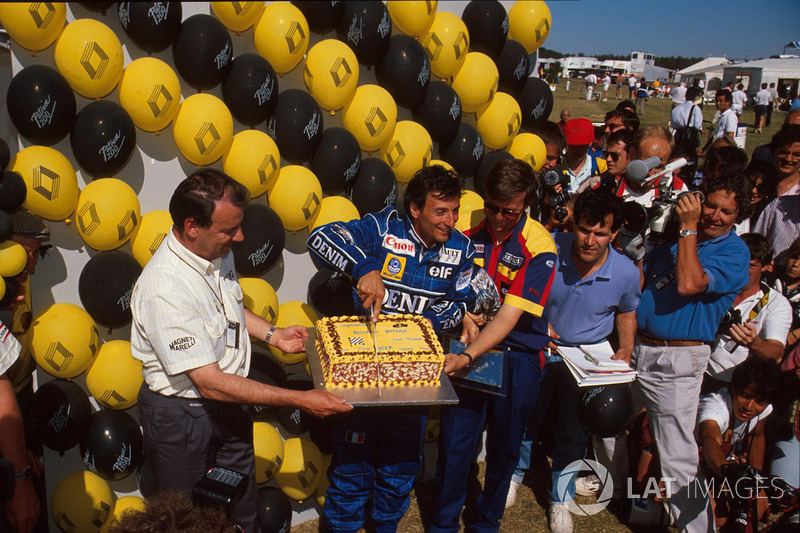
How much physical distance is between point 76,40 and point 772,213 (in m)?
5.96

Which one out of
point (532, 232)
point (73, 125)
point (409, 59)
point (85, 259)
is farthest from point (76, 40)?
point (532, 232)

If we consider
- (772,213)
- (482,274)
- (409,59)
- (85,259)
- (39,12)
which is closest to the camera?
(39,12)

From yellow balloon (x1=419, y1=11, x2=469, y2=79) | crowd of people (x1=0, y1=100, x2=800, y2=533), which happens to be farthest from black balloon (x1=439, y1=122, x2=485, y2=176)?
crowd of people (x1=0, y1=100, x2=800, y2=533)

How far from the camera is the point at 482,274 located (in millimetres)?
3668

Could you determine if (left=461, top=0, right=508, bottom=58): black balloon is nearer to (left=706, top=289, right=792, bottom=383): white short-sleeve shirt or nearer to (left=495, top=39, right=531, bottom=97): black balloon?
(left=495, top=39, right=531, bottom=97): black balloon

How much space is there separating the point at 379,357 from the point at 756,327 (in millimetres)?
3104

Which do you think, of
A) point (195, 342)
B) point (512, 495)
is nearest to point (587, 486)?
point (512, 495)

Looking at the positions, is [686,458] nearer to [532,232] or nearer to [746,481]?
[746,481]

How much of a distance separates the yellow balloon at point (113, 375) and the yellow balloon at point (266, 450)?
0.88 meters

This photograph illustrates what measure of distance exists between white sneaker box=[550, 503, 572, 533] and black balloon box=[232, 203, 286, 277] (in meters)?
2.98

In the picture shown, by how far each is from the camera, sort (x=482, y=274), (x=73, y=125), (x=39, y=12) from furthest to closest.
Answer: (x=482, y=274) < (x=73, y=125) < (x=39, y=12)

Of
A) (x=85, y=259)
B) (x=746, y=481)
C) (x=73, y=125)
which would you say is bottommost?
(x=746, y=481)

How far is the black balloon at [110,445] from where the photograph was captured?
334cm

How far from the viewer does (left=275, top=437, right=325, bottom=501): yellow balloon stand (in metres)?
4.07
